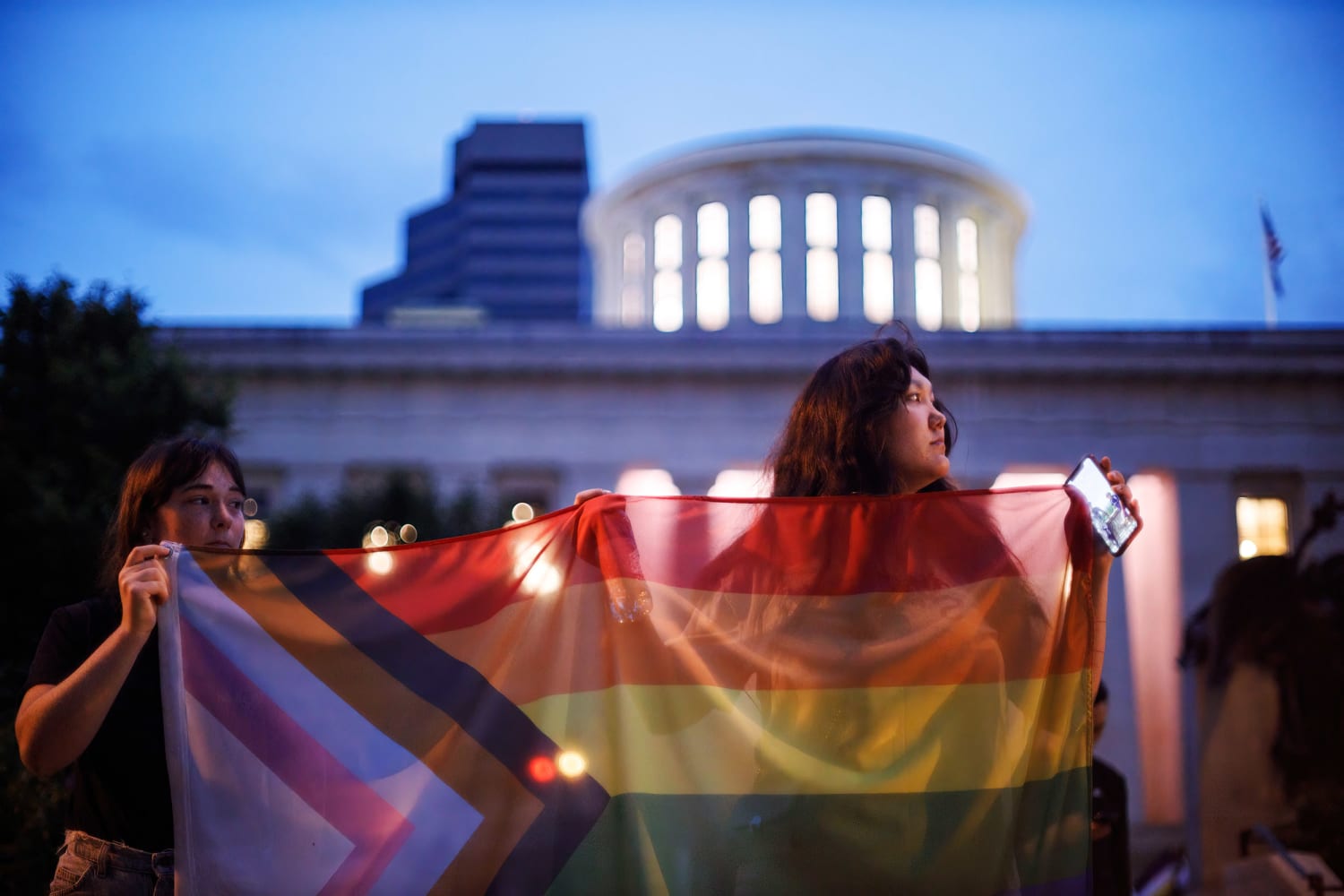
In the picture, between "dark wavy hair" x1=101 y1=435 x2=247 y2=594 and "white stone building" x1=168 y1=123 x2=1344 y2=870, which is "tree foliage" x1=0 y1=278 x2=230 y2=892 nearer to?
"dark wavy hair" x1=101 y1=435 x2=247 y2=594

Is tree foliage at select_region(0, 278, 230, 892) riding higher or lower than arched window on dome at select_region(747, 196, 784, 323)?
lower

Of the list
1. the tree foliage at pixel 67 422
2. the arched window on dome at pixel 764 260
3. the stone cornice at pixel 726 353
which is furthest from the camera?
the arched window on dome at pixel 764 260

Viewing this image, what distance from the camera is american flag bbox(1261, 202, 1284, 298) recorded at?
29.9 meters

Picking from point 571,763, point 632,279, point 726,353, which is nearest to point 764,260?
point 632,279

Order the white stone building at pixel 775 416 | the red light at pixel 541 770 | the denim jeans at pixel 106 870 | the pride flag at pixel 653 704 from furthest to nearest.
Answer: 1. the white stone building at pixel 775 416
2. the red light at pixel 541 770
3. the pride flag at pixel 653 704
4. the denim jeans at pixel 106 870

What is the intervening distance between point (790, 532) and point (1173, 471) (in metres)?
27.1

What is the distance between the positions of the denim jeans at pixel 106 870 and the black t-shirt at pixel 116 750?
0.12ft

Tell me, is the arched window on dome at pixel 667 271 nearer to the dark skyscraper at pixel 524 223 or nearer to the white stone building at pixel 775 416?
the white stone building at pixel 775 416

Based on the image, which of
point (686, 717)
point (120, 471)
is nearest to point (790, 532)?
point (686, 717)

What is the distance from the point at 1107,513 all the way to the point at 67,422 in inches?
482

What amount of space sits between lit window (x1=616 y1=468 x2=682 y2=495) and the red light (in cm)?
2400

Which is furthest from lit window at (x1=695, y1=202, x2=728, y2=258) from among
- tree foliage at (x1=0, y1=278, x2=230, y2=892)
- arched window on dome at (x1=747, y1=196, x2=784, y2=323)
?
tree foliage at (x1=0, y1=278, x2=230, y2=892)

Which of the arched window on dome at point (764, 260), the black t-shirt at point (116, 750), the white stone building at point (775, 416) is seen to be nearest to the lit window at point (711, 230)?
the arched window on dome at point (764, 260)

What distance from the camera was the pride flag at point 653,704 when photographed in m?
3.61
